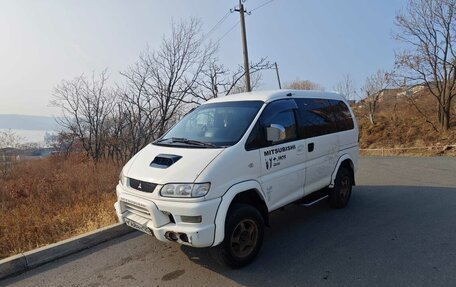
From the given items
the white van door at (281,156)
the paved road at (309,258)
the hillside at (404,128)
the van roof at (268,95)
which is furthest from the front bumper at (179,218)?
the hillside at (404,128)

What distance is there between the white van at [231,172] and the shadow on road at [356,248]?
403 millimetres

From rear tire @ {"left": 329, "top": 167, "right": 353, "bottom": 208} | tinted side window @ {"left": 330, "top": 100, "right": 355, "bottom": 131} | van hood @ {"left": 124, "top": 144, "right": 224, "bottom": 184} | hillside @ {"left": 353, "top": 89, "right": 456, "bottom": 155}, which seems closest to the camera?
van hood @ {"left": 124, "top": 144, "right": 224, "bottom": 184}

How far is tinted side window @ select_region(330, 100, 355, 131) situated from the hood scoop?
11.0ft

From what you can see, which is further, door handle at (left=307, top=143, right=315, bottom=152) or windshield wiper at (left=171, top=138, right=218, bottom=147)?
door handle at (left=307, top=143, right=315, bottom=152)

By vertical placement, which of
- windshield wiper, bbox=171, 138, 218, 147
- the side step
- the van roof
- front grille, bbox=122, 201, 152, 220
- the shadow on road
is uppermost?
the van roof

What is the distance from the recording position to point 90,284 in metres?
3.45

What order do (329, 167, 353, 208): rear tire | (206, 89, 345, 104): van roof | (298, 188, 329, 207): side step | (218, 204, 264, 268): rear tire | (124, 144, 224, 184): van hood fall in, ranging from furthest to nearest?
(329, 167, 353, 208): rear tire < (298, 188, 329, 207): side step < (206, 89, 345, 104): van roof < (218, 204, 264, 268): rear tire < (124, 144, 224, 184): van hood

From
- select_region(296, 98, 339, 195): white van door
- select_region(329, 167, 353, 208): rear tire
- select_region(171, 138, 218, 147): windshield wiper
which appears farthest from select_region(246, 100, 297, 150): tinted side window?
select_region(329, 167, 353, 208): rear tire

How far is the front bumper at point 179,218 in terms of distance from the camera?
3.18 metres

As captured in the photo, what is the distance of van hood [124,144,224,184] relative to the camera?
332 centimetres

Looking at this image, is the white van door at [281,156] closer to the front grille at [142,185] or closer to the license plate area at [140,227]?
the front grille at [142,185]

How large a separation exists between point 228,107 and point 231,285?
7.80 feet

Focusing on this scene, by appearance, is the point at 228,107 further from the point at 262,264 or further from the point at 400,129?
the point at 400,129

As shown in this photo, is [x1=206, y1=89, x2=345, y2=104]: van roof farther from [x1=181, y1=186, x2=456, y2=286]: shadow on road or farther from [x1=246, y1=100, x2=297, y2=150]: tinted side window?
[x1=181, y1=186, x2=456, y2=286]: shadow on road
